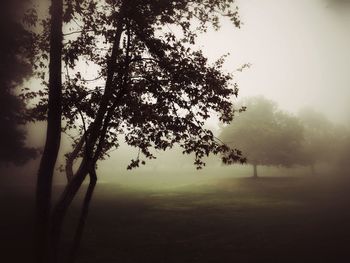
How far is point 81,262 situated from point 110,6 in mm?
11377

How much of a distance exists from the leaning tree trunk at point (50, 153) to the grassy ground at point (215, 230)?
25.7 ft

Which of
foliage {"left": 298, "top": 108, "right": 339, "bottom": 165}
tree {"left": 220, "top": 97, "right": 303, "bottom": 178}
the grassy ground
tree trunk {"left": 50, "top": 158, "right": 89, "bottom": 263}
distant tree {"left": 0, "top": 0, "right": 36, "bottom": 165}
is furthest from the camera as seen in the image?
foliage {"left": 298, "top": 108, "right": 339, "bottom": 165}

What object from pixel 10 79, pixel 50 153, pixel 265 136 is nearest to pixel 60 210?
pixel 50 153

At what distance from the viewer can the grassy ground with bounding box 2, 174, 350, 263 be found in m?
16.5

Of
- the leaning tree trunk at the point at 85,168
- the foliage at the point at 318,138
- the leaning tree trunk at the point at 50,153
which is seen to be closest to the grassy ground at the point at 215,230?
the leaning tree trunk at the point at 85,168

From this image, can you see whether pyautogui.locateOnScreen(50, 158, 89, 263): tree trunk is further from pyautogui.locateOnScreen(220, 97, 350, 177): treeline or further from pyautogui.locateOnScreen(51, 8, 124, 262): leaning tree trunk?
pyautogui.locateOnScreen(220, 97, 350, 177): treeline

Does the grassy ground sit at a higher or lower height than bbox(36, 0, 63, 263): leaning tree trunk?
lower

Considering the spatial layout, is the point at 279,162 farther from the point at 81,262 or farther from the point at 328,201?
the point at 81,262

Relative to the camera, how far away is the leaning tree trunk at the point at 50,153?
8469 millimetres

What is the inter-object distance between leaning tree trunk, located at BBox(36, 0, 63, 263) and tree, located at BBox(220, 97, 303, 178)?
4856 cm

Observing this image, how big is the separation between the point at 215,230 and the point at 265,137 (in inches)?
A: 1479

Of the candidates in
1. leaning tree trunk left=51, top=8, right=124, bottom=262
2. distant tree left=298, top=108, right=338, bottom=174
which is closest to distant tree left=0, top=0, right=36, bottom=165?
leaning tree trunk left=51, top=8, right=124, bottom=262

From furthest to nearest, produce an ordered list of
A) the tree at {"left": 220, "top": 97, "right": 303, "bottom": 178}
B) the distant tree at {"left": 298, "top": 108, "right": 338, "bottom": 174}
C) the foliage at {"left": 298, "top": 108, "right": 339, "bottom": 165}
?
1. the foliage at {"left": 298, "top": 108, "right": 339, "bottom": 165}
2. the distant tree at {"left": 298, "top": 108, "right": 338, "bottom": 174}
3. the tree at {"left": 220, "top": 97, "right": 303, "bottom": 178}

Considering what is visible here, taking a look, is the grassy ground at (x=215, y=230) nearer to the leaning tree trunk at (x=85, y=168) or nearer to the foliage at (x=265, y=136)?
the leaning tree trunk at (x=85, y=168)
